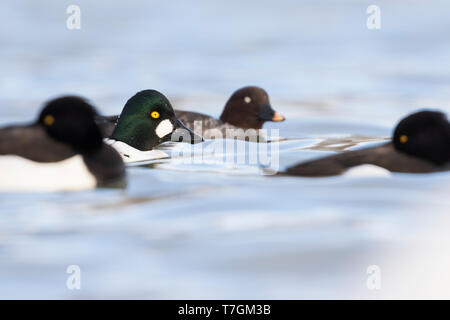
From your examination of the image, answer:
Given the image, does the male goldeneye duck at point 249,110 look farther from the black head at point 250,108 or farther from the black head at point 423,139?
the black head at point 423,139

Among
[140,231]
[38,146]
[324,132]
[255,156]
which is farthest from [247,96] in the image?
[140,231]

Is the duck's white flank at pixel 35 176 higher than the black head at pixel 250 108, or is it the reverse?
the black head at pixel 250 108

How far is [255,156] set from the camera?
10789 millimetres

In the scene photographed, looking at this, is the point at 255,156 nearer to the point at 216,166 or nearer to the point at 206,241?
the point at 216,166

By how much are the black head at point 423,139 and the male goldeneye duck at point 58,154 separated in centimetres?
270

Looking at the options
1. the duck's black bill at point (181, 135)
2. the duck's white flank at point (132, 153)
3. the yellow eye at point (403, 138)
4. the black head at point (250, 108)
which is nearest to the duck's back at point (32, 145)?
the duck's white flank at point (132, 153)

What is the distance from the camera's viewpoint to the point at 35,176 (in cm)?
841

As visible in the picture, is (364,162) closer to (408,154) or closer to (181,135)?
(408,154)

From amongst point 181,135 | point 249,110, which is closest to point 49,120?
point 181,135

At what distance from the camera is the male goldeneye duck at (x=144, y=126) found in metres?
10.6

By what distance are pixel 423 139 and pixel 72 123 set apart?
3.31 m

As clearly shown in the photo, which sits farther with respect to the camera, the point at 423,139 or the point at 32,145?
the point at 423,139

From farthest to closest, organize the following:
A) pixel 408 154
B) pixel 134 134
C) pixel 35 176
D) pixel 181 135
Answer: pixel 181 135, pixel 134 134, pixel 408 154, pixel 35 176

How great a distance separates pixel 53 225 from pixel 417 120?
3796 millimetres
